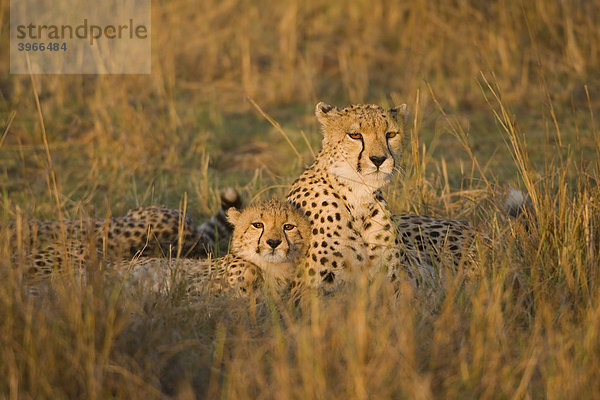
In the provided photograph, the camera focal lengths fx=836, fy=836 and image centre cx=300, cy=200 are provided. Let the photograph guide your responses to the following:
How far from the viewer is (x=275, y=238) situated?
3.49 meters

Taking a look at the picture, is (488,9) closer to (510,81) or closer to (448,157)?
(510,81)

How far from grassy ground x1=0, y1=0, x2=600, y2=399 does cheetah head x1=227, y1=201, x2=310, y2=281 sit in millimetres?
335

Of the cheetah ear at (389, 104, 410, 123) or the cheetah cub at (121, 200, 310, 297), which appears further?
the cheetah ear at (389, 104, 410, 123)

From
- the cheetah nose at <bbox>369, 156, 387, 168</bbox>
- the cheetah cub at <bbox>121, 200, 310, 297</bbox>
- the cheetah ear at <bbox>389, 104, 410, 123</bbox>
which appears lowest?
the cheetah cub at <bbox>121, 200, 310, 297</bbox>

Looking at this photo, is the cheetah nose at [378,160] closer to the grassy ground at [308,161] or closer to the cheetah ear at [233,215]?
the grassy ground at [308,161]

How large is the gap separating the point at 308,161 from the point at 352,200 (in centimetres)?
209

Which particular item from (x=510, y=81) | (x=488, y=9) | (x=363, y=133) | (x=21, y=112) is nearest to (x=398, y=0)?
(x=488, y=9)

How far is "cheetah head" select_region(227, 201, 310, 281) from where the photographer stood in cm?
351

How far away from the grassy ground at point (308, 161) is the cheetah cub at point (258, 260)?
0.99 ft

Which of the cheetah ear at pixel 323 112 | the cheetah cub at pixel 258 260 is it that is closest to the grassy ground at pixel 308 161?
the cheetah cub at pixel 258 260

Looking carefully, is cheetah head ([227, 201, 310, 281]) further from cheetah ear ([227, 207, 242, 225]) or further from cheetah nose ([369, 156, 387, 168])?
cheetah nose ([369, 156, 387, 168])

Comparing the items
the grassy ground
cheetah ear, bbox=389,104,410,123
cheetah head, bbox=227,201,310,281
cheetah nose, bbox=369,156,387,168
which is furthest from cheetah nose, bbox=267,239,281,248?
cheetah ear, bbox=389,104,410,123

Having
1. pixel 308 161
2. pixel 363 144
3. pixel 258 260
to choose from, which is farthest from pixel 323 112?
pixel 308 161

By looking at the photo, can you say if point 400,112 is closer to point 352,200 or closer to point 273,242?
point 352,200
